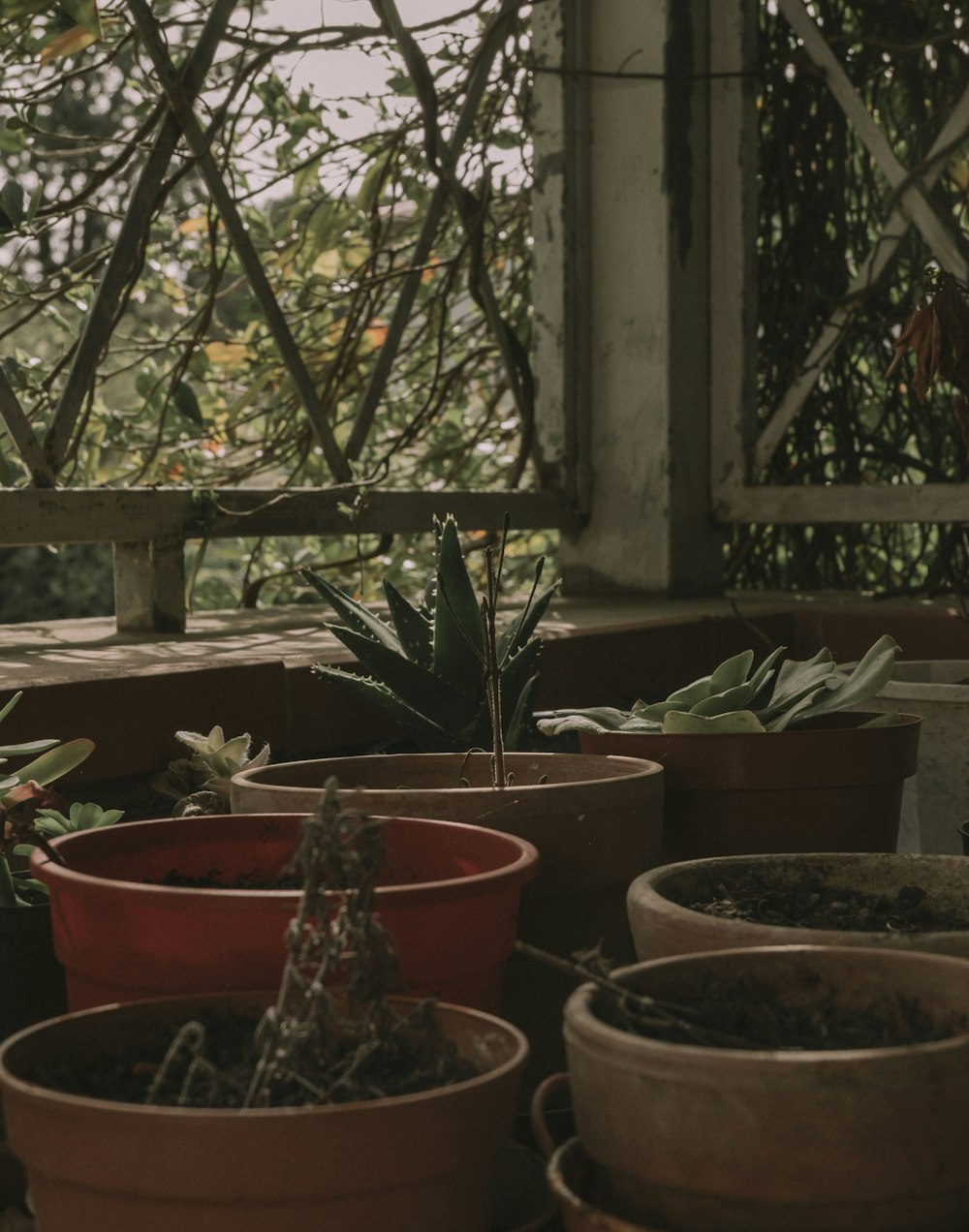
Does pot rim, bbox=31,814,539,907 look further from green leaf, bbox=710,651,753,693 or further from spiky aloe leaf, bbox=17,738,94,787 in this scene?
green leaf, bbox=710,651,753,693

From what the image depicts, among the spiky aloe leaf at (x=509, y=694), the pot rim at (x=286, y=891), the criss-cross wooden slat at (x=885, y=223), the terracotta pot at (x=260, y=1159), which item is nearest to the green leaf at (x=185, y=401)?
the criss-cross wooden slat at (x=885, y=223)

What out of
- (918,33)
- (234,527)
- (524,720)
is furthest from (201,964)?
(918,33)

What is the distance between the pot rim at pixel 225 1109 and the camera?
0.73m

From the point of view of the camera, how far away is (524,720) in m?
1.65

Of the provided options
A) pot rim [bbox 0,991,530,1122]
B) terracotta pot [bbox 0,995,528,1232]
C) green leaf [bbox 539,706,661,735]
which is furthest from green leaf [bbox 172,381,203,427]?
terracotta pot [bbox 0,995,528,1232]

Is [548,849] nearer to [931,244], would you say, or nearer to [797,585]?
[931,244]

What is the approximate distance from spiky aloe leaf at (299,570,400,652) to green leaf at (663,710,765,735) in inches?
14.0

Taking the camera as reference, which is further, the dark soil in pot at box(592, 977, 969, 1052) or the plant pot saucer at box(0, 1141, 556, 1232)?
the plant pot saucer at box(0, 1141, 556, 1232)

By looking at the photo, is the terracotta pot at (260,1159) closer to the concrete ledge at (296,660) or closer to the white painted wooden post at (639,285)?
the concrete ledge at (296,660)

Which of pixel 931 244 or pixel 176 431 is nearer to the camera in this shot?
pixel 931 244

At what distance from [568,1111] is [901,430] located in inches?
96.2

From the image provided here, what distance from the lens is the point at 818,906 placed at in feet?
3.67

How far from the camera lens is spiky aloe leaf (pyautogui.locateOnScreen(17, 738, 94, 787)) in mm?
1387

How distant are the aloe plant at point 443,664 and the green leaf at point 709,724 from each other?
0.67 ft
